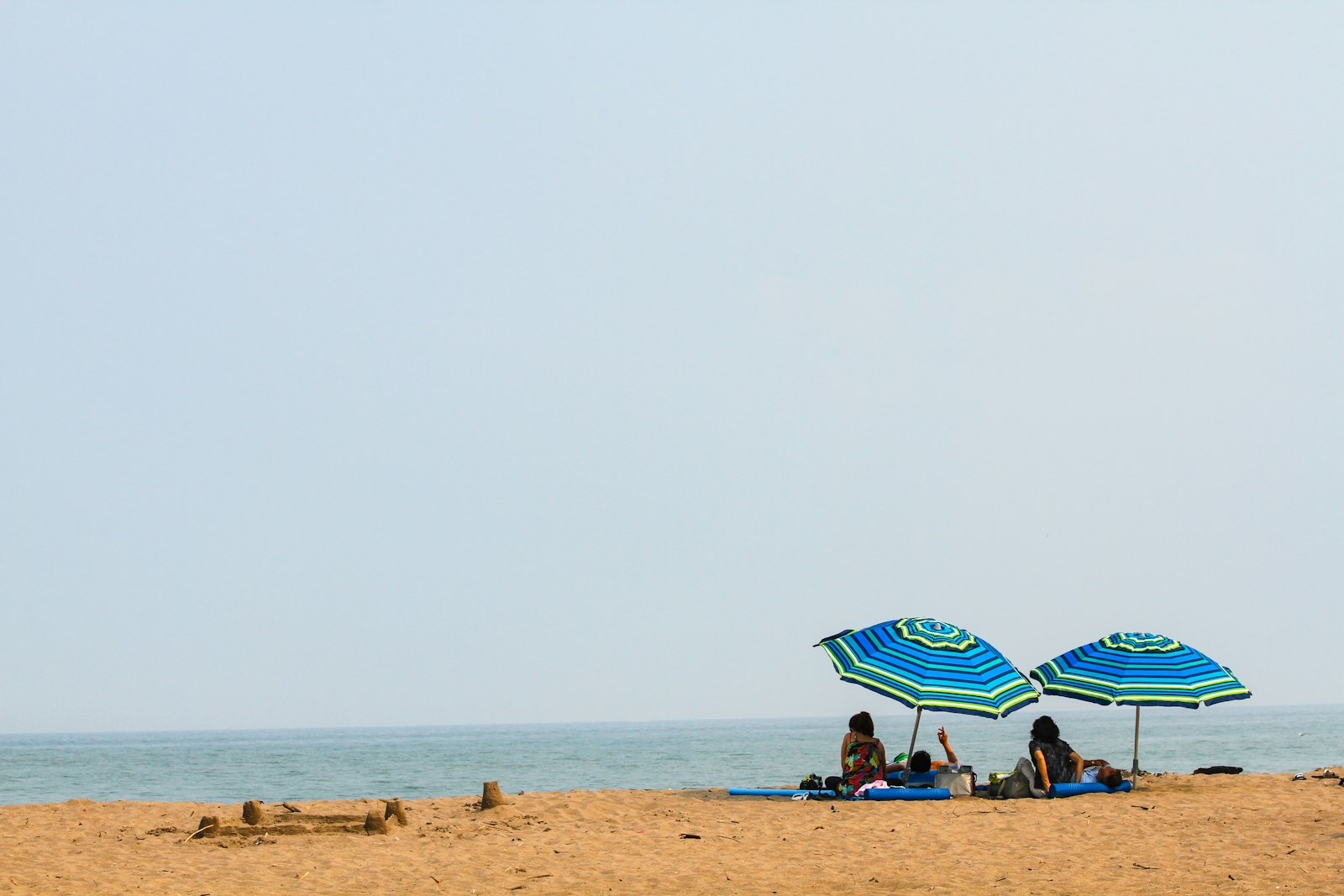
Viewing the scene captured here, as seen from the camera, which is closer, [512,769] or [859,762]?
[859,762]

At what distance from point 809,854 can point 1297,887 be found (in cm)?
387

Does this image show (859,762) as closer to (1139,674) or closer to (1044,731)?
(1044,731)

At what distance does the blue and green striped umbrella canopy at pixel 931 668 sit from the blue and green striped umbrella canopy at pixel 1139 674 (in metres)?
0.78

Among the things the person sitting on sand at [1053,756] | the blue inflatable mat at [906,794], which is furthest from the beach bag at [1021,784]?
the blue inflatable mat at [906,794]

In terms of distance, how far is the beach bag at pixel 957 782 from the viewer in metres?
14.5

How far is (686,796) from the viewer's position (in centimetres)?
1563

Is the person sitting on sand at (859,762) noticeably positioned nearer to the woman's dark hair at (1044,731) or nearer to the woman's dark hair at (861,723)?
the woman's dark hair at (861,723)

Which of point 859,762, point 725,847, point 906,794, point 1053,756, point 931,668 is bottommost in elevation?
point 725,847

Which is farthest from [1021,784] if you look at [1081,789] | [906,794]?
[906,794]

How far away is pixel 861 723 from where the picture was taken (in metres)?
14.2

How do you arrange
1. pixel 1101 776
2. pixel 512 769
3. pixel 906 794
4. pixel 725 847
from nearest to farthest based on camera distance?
pixel 725 847 < pixel 906 794 < pixel 1101 776 < pixel 512 769

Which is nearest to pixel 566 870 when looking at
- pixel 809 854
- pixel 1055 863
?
pixel 809 854

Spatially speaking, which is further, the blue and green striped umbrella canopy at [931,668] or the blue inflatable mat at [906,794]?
the blue inflatable mat at [906,794]

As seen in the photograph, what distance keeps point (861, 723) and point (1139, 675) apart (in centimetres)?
332
